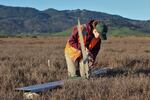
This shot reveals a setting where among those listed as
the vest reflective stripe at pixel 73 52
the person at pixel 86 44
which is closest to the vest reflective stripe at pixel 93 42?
the person at pixel 86 44

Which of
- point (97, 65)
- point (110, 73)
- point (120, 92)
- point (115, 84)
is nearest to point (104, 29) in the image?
point (115, 84)

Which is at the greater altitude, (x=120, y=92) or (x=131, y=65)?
(x=120, y=92)

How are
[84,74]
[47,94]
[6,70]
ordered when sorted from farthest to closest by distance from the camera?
[6,70], [84,74], [47,94]

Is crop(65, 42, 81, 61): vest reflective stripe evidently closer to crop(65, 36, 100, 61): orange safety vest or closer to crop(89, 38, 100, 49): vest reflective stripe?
crop(65, 36, 100, 61): orange safety vest

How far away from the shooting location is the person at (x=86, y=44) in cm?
958

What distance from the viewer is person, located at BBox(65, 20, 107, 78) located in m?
9.58

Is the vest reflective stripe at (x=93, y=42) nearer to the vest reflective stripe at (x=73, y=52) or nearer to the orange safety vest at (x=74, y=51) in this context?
the orange safety vest at (x=74, y=51)

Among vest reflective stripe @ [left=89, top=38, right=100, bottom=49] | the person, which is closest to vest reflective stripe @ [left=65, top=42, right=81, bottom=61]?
the person

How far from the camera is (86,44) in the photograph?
32.5 feet

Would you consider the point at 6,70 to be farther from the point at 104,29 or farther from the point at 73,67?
the point at 104,29

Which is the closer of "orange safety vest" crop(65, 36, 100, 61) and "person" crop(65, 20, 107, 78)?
"person" crop(65, 20, 107, 78)

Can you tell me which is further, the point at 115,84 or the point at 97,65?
the point at 97,65

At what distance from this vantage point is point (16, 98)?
765 centimetres

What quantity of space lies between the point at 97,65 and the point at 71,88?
574 cm
